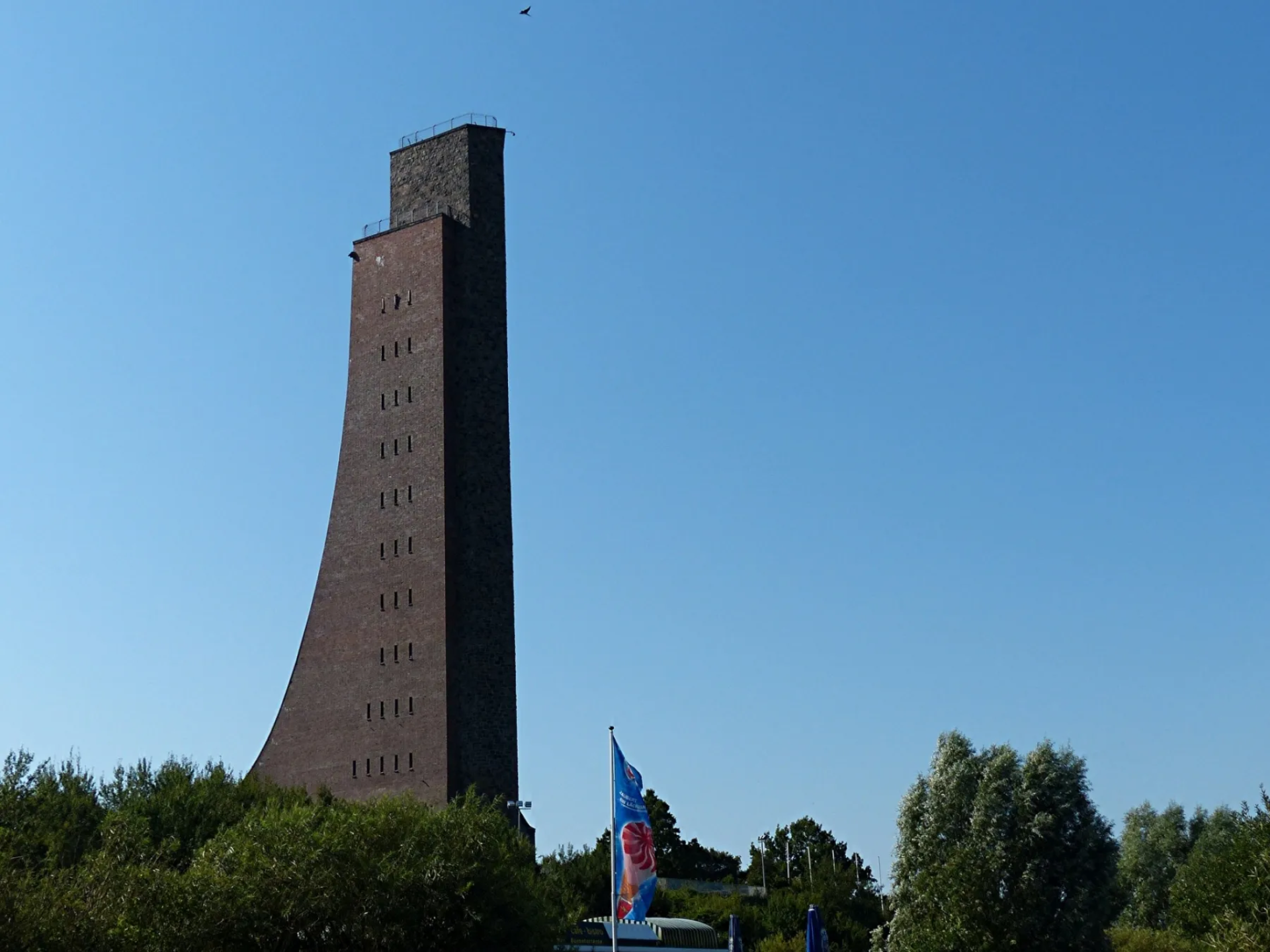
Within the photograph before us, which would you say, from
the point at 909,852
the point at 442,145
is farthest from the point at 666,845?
the point at 909,852

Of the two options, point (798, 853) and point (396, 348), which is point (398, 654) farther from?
point (798, 853)

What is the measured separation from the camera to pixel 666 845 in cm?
9812

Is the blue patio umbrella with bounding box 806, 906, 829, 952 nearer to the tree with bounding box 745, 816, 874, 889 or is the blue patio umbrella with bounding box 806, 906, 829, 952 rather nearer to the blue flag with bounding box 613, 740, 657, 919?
the blue flag with bounding box 613, 740, 657, 919

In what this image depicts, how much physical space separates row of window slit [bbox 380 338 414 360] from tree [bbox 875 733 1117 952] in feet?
86.9

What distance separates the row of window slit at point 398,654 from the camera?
5666 centimetres

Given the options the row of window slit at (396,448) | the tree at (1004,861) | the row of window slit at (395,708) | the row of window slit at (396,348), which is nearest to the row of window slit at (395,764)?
the row of window slit at (395,708)

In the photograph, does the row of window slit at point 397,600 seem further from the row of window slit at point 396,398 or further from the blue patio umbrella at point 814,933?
the blue patio umbrella at point 814,933

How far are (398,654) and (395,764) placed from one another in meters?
3.80

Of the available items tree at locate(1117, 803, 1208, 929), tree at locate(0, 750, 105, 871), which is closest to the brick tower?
tree at locate(0, 750, 105, 871)

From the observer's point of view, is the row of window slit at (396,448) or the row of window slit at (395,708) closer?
the row of window slit at (395,708)

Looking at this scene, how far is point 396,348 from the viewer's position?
59781 mm

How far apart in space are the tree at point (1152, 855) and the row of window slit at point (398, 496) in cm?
3205

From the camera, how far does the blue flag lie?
102 ft

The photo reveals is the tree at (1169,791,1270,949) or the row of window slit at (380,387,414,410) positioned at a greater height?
the row of window slit at (380,387,414,410)
